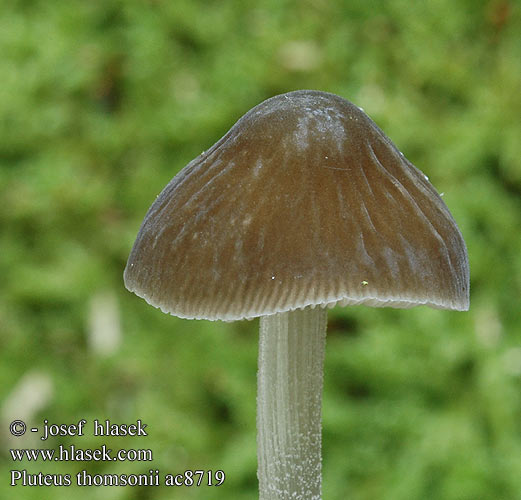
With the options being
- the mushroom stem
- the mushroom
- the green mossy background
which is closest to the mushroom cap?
the mushroom

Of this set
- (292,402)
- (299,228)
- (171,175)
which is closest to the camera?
(299,228)

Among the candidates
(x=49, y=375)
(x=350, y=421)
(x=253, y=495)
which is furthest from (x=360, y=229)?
(x=49, y=375)

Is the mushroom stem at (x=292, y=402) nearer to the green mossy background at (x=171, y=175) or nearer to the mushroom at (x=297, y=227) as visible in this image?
the mushroom at (x=297, y=227)

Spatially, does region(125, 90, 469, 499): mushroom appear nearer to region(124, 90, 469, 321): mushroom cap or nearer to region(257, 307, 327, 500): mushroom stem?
region(124, 90, 469, 321): mushroom cap

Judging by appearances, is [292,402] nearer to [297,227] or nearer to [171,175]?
[297,227]

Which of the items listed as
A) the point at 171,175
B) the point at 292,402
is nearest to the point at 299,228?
the point at 292,402

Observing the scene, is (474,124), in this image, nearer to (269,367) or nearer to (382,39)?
(382,39)

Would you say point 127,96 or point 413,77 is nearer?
point 413,77
